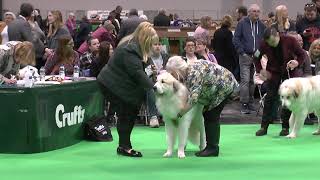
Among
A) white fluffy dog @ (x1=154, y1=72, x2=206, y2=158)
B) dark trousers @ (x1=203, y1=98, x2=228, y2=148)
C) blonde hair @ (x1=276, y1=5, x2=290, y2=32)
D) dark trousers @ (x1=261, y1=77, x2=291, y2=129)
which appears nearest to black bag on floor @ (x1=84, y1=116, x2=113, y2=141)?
white fluffy dog @ (x1=154, y1=72, x2=206, y2=158)

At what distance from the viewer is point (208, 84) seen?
611 centimetres

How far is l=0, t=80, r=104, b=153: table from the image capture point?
652cm

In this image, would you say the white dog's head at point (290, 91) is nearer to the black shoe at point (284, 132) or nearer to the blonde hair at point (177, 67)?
the black shoe at point (284, 132)

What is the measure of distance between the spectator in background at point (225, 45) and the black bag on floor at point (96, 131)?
4.22m

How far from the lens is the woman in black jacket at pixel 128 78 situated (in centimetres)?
625

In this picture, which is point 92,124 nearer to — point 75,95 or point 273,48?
point 75,95

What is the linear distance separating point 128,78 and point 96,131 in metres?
1.51

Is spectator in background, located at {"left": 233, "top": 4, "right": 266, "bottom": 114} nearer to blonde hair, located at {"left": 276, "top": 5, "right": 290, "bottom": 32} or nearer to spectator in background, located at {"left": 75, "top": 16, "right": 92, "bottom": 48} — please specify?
blonde hair, located at {"left": 276, "top": 5, "right": 290, "bottom": 32}

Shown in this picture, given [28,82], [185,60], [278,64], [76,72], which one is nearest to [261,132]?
[278,64]

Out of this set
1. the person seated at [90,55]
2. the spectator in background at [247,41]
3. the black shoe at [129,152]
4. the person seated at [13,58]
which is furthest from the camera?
the spectator in background at [247,41]

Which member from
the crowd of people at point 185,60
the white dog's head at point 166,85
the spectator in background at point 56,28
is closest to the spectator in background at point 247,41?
the crowd of people at point 185,60

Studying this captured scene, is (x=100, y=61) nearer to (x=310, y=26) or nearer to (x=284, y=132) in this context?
(x=284, y=132)

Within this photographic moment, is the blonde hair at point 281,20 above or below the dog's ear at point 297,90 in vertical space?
above

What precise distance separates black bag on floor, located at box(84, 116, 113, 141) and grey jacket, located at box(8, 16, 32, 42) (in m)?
2.24
